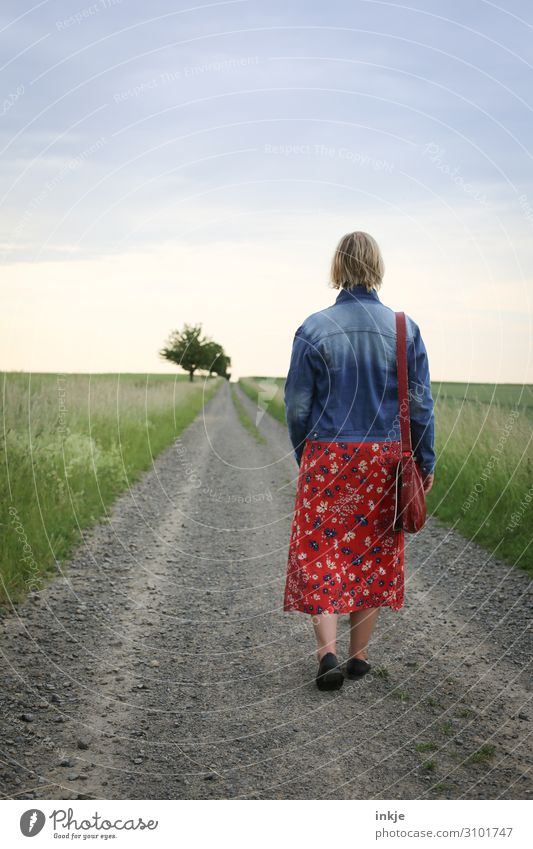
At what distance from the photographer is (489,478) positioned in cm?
845

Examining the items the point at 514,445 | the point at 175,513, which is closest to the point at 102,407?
the point at 175,513

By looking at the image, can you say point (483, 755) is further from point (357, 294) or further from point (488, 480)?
point (488, 480)

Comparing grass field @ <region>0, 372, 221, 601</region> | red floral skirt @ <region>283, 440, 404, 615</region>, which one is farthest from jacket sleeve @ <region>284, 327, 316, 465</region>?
grass field @ <region>0, 372, 221, 601</region>

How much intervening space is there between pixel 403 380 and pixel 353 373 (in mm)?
287

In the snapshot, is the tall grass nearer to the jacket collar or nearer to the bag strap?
the bag strap

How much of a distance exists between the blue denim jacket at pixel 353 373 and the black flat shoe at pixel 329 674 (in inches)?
48.8

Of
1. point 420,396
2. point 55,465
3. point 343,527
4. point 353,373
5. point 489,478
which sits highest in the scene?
point 353,373

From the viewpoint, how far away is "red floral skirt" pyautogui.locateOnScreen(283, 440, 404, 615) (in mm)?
4492

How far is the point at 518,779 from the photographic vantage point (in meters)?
3.46

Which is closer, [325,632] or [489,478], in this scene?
[325,632]

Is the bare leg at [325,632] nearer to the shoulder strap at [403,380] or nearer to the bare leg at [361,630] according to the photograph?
the bare leg at [361,630]

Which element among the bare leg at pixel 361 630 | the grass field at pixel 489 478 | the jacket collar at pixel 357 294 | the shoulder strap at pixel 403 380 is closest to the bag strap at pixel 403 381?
the shoulder strap at pixel 403 380

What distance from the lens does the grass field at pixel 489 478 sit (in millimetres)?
Answer: 7352

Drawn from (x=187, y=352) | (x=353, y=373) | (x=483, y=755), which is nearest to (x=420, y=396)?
(x=353, y=373)
